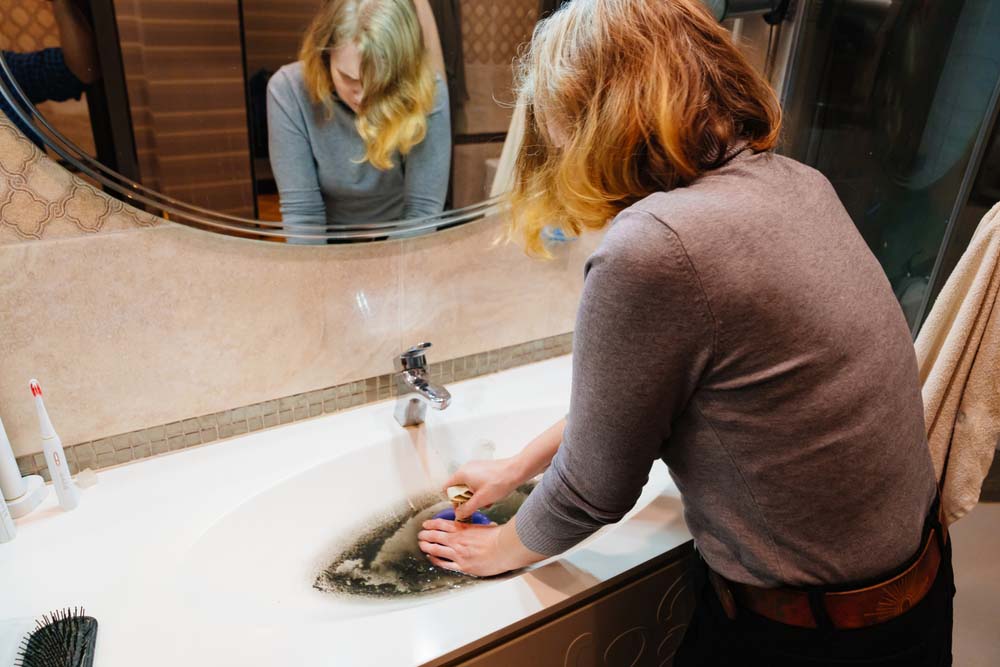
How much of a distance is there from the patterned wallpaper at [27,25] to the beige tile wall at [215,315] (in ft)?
0.73

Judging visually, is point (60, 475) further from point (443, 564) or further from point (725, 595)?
point (725, 595)

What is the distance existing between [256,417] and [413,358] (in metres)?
0.26

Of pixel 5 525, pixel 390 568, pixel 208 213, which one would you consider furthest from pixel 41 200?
pixel 390 568

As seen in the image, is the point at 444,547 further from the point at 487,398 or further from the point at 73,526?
the point at 73,526

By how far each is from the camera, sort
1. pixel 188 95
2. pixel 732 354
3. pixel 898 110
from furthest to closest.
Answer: pixel 898 110, pixel 188 95, pixel 732 354

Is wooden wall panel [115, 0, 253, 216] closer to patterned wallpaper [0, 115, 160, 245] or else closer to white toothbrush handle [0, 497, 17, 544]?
patterned wallpaper [0, 115, 160, 245]

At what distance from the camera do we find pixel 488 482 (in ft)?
3.28

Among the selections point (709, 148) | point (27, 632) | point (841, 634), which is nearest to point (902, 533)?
point (841, 634)

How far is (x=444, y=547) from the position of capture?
986 millimetres

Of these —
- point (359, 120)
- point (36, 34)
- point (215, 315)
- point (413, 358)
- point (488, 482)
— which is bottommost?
point (488, 482)

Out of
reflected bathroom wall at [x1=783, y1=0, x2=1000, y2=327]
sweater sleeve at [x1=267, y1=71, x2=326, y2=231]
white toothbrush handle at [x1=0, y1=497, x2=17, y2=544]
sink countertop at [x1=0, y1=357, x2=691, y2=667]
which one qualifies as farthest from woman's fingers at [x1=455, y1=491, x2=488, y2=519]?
reflected bathroom wall at [x1=783, y1=0, x2=1000, y2=327]

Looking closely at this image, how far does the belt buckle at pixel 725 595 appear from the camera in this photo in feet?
2.52

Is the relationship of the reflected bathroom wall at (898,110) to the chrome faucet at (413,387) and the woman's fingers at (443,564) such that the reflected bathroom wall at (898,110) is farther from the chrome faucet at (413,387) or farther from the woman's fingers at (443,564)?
the woman's fingers at (443,564)

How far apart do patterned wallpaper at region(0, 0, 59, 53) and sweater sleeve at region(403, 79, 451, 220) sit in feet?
1.51
